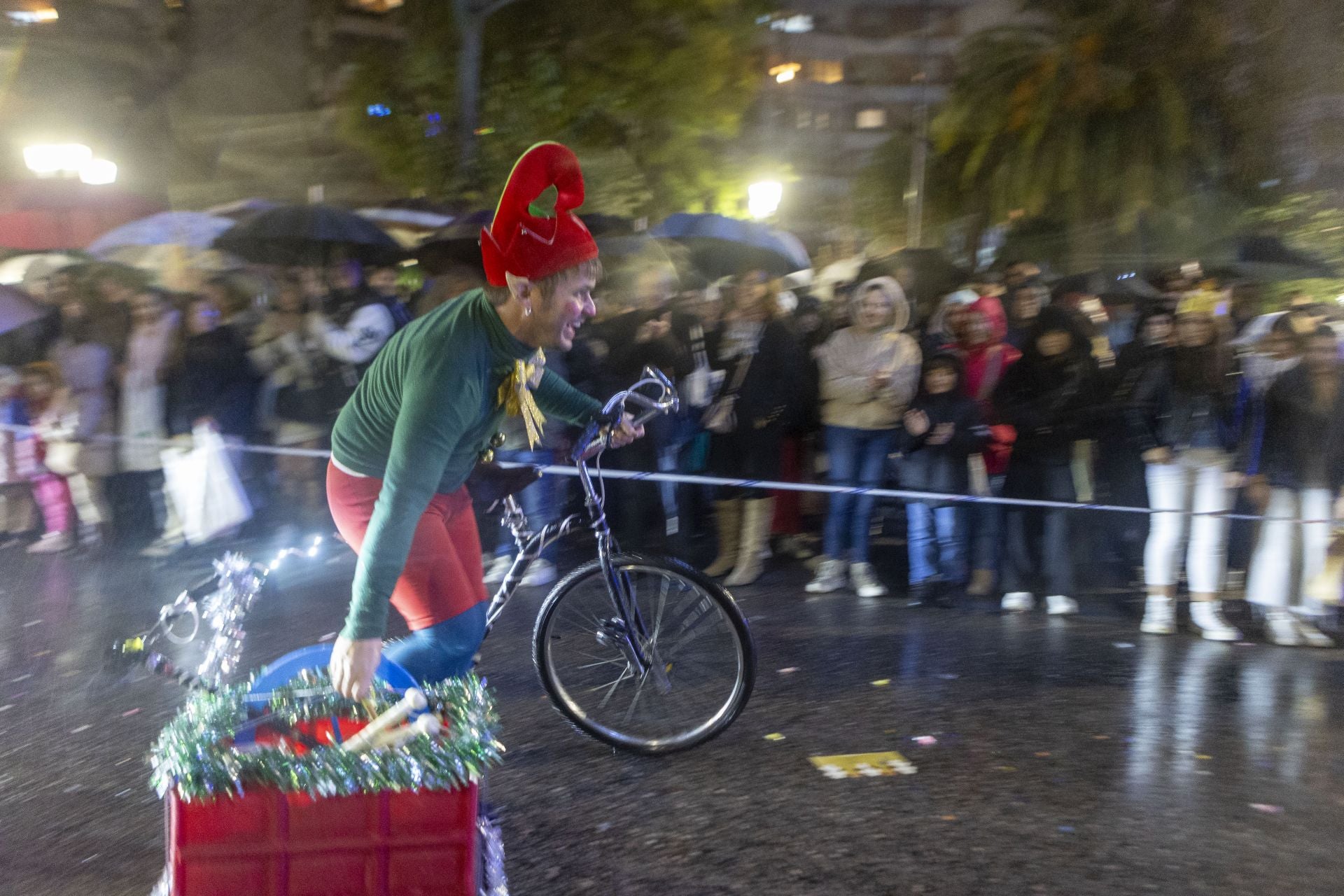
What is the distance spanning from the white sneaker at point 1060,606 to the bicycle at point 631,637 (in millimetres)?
3247

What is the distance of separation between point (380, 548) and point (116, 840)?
1.77m

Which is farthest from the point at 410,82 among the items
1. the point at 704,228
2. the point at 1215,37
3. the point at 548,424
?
the point at 1215,37

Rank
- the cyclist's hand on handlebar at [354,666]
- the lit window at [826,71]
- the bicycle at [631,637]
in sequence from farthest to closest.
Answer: the lit window at [826,71], the bicycle at [631,637], the cyclist's hand on handlebar at [354,666]

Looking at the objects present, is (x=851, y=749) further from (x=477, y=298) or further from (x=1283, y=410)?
(x=1283, y=410)

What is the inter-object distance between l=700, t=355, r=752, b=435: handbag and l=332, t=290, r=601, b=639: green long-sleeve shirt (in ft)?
13.4

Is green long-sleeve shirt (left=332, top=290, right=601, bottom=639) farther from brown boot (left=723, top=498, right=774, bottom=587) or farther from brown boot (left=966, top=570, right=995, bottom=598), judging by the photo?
brown boot (left=966, top=570, right=995, bottom=598)

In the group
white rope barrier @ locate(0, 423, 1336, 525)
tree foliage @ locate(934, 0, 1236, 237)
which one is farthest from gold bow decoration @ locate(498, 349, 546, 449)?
tree foliage @ locate(934, 0, 1236, 237)

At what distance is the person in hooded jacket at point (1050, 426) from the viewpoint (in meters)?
6.74

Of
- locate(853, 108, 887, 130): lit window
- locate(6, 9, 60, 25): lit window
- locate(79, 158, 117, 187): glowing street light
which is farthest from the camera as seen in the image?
locate(6, 9, 60, 25): lit window

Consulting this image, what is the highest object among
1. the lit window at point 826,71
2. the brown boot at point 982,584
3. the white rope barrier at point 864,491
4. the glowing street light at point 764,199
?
the lit window at point 826,71

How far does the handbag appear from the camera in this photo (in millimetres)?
7508

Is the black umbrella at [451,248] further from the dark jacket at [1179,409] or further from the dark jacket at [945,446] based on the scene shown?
the dark jacket at [1179,409]

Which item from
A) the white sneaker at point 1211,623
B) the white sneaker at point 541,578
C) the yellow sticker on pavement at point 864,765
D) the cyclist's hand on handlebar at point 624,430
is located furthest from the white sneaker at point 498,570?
the white sneaker at point 1211,623

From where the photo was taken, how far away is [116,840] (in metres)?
3.66
